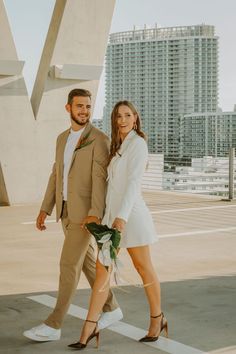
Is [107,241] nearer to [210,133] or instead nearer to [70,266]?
[70,266]

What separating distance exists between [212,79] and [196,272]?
114 m

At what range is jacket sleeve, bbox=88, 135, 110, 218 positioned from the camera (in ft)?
15.5

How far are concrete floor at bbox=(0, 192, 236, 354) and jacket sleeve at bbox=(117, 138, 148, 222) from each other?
983mm

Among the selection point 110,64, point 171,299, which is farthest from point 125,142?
point 110,64

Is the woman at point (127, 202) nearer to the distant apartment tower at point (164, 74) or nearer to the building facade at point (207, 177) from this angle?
the building facade at point (207, 177)

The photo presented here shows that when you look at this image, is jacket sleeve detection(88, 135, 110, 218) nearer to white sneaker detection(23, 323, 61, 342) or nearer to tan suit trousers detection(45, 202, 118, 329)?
tan suit trousers detection(45, 202, 118, 329)

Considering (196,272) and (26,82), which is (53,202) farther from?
(26,82)

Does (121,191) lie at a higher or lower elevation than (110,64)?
lower

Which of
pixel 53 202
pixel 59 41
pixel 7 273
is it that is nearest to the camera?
pixel 53 202

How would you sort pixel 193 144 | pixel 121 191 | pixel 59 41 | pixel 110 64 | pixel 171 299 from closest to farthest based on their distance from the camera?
pixel 121 191, pixel 171 299, pixel 59 41, pixel 193 144, pixel 110 64

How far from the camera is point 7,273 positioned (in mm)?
7719

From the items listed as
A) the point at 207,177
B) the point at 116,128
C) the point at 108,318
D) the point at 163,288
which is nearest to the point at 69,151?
the point at 116,128

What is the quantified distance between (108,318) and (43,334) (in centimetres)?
59

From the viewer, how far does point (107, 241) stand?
4469mm
